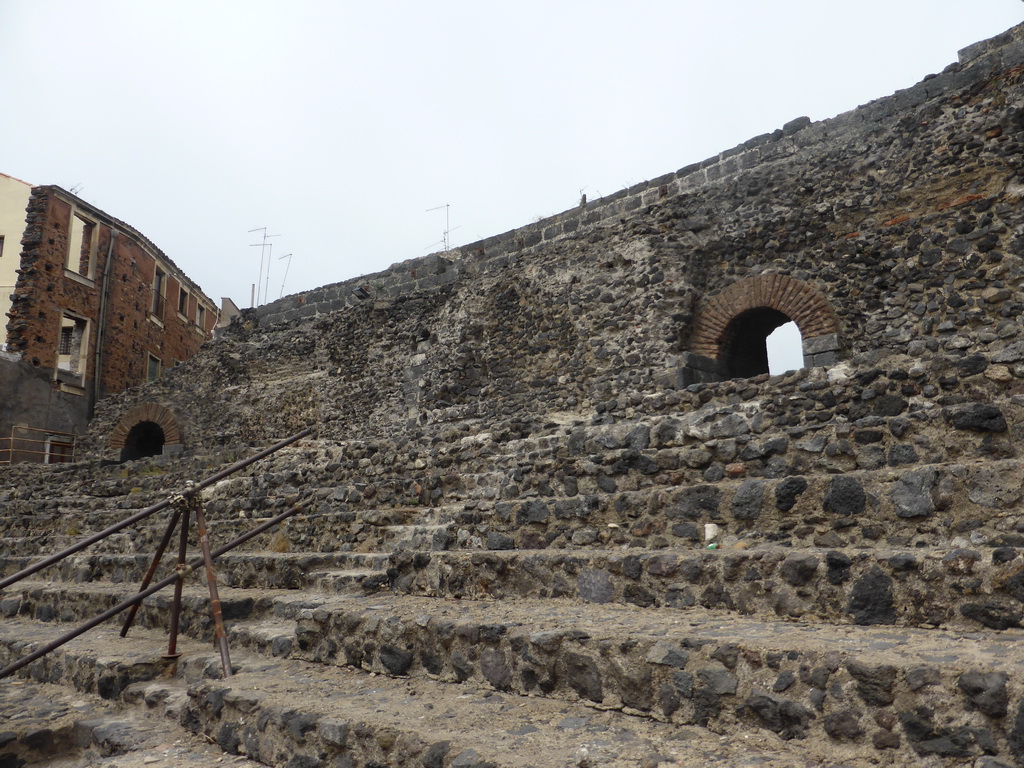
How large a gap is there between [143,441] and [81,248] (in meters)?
5.75

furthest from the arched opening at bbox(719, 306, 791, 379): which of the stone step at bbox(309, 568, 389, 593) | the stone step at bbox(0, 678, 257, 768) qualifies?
the stone step at bbox(0, 678, 257, 768)

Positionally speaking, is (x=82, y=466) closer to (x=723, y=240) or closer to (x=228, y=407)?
(x=228, y=407)

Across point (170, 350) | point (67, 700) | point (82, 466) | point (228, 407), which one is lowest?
point (67, 700)

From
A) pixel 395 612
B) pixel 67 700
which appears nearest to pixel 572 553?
pixel 395 612

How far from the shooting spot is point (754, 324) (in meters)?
10.7

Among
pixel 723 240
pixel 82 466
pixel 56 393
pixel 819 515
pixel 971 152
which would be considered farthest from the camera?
pixel 56 393

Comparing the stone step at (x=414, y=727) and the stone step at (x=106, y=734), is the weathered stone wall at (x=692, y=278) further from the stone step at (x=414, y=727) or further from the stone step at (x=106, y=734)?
the stone step at (x=106, y=734)

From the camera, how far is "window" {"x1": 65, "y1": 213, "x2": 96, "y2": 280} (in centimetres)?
2013

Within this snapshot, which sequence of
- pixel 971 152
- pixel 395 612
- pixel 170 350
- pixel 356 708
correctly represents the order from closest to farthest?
pixel 356 708 → pixel 395 612 → pixel 971 152 → pixel 170 350

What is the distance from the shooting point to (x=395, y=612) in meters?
4.20

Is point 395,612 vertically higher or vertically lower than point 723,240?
lower

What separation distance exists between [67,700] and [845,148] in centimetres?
982

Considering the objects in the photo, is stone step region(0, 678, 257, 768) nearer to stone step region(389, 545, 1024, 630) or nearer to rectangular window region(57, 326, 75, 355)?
stone step region(389, 545, 1024, 630)

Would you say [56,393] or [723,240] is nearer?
[723,240]
